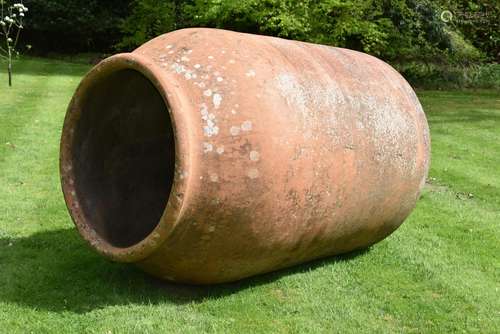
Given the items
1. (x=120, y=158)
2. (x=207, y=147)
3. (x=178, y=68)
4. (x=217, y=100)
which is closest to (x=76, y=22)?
(x=120, y=158)

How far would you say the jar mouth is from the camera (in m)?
4.42

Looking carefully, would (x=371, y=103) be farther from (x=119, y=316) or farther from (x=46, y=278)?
(x=46, y=278)

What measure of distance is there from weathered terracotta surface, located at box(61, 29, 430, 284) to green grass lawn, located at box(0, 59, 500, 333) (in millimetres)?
216

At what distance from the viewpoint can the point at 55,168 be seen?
8805 millimetres

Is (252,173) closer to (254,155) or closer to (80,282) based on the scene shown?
(254,155)

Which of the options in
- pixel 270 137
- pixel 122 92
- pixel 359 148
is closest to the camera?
pixel 270 137

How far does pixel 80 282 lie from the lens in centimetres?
496

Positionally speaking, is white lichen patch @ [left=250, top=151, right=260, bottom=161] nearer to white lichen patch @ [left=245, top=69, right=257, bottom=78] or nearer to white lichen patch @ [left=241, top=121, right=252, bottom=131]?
white lichen patch @ [left=241, top=121, right=252, bottom=131]

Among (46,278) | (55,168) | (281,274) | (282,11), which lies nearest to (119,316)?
(46,278)

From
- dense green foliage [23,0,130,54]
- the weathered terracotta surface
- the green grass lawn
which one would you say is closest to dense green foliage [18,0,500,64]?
dense green foliage [23,0,130,54]

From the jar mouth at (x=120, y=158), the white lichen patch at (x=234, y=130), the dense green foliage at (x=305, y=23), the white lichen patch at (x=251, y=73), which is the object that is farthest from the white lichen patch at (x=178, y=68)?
the dense green foliage at (x=305, y=23)

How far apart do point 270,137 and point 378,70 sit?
175 centimetres

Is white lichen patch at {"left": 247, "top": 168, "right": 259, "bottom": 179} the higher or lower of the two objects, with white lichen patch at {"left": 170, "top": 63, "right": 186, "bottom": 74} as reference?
lower

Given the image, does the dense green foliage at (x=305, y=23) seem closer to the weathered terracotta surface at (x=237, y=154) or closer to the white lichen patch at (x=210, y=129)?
the weathered terracotta surface at (x=237, y=154)
